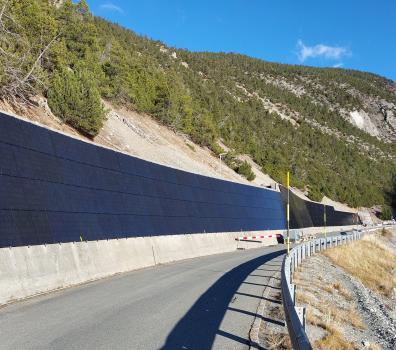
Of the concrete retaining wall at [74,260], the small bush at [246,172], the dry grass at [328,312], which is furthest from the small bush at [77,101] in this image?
the small bush at [246,172]

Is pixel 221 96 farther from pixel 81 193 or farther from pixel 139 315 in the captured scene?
pixel 139 315

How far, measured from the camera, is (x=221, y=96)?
3733 inches

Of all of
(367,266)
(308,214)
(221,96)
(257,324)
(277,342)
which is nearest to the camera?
(277,342)

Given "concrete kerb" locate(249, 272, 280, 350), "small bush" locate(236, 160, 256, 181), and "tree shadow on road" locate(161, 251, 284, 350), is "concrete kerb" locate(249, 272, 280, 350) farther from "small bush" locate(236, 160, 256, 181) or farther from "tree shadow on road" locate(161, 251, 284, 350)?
"small bush" locate(236, 160, 256, 181)

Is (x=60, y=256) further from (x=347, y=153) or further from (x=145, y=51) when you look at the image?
(x=347, y=153)

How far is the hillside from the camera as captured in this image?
3281 centimetres

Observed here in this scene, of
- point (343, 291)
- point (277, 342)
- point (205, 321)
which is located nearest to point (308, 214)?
point (343, 291)

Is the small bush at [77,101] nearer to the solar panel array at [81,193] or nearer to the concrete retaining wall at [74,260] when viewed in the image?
the solar panel array at [81,193]

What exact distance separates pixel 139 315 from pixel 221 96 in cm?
8695

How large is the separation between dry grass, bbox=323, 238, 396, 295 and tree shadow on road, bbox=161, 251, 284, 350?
489 inches

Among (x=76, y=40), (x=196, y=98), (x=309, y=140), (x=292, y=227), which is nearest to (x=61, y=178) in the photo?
(x=76, y=40)

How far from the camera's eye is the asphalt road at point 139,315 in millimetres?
7840

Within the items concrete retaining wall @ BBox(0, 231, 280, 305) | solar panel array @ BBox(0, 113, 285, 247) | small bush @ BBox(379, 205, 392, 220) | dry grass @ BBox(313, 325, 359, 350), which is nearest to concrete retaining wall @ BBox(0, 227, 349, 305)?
concrete retaining wall @ BBox(0, 231, 280, 305)

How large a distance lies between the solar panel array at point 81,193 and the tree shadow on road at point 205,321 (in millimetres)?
4423
